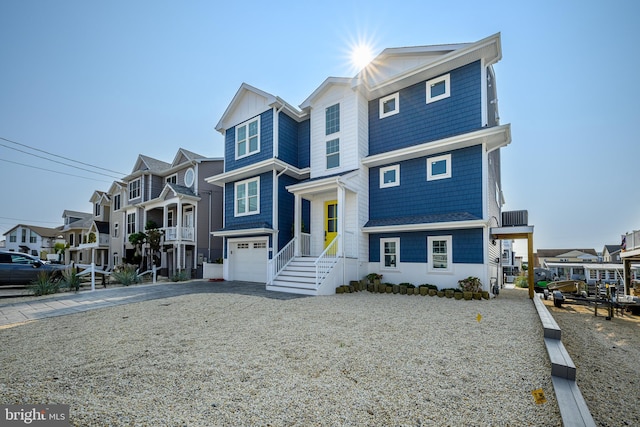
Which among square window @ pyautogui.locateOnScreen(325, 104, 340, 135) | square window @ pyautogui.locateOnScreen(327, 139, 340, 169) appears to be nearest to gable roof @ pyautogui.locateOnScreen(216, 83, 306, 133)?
square window @ pyautogui.locateOnScreen(325, 104, 340, 135)

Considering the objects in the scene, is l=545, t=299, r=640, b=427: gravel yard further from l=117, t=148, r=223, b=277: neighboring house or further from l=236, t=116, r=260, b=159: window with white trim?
l=117, t=148, r=223, b=277: neighboring house

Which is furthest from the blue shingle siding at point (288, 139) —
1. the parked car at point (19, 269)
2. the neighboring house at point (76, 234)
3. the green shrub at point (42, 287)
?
the neighboring house at point (76, 234)

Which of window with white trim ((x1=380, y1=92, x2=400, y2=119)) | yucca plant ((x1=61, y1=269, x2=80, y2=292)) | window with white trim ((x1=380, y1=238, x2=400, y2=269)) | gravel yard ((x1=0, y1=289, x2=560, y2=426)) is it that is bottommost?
→ yucca plant ((x1=61, y1=269, x2=80, y2=292))

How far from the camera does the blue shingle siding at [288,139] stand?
14422 mm

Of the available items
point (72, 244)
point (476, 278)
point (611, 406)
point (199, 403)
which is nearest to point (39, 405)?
point (199, 403)

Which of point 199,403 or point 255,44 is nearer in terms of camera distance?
point 199,403

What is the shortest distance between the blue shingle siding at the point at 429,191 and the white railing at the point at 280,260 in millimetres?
3972

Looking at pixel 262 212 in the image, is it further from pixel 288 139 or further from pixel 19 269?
pixel 19 269

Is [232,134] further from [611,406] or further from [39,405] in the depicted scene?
[611,406]

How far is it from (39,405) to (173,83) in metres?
15.1

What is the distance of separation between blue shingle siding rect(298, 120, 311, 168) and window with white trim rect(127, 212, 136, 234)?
710 inches

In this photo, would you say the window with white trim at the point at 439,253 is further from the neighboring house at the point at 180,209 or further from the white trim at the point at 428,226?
the neighboring house at the point at 180,209

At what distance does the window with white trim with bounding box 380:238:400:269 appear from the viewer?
11938mm

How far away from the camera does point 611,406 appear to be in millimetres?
3008
